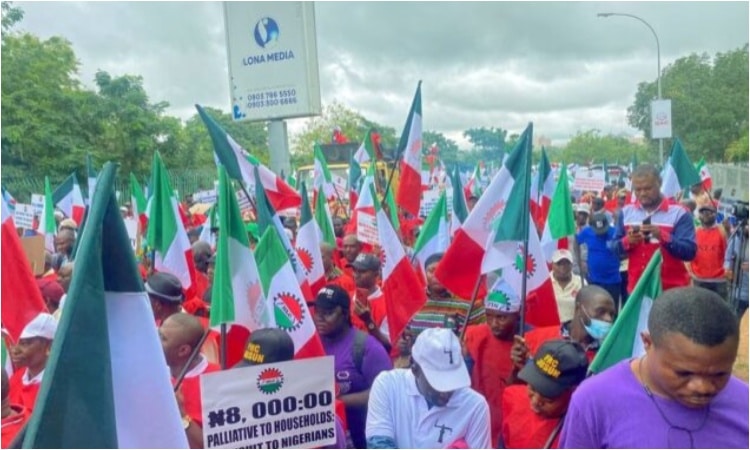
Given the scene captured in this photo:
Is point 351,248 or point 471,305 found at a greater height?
point 351,248

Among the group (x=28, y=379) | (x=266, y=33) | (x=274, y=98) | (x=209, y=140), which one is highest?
(x=266, y=33)

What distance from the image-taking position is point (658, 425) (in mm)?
2176

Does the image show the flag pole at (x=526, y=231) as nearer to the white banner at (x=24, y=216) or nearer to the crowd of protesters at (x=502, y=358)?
the crowd of protesters at (x=502, y=358)

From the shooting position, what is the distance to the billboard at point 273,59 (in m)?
16.5

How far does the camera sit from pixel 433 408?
3117mm

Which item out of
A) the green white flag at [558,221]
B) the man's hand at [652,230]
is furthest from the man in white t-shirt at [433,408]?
the green white flag at [558,221]

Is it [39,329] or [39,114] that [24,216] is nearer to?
[39,329]

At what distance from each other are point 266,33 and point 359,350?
1376 cm

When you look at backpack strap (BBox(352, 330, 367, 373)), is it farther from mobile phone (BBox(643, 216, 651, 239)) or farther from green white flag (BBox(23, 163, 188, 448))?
mobile phone (BBox(643, 216, 651, 239))

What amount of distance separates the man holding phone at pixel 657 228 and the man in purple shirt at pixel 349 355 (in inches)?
100

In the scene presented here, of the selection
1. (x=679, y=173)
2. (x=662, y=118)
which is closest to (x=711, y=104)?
(x=662, y=118)

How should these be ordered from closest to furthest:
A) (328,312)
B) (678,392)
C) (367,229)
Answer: (678,392) < (328,312) < (367,229)

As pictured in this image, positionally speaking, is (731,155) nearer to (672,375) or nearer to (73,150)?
(73,150)

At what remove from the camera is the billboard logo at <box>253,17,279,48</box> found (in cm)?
1664
